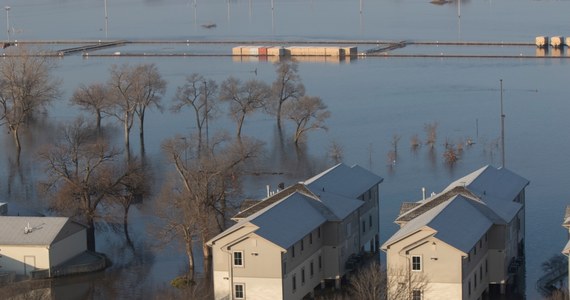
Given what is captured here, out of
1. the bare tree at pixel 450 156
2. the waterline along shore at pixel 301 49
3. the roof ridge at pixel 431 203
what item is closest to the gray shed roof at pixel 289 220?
the roof ridge at pixel 431 203

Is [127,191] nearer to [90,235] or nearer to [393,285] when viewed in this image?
[90,235]

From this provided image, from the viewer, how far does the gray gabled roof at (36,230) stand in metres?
17.6

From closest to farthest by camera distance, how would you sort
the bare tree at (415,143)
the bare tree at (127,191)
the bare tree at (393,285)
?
the bare tree at (393,285), the bare tree at (127,191), the bare tree at (415,143)

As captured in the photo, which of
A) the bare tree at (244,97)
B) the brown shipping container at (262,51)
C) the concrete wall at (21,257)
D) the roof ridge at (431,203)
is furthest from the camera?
the brown shipping container at (262,51)

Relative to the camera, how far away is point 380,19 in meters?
70.3

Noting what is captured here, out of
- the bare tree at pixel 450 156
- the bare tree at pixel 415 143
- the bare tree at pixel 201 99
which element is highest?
the bare tree at pixel 201 99

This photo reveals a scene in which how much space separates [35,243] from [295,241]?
13.9 ft

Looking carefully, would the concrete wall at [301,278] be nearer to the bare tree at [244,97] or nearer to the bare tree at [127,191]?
the bare tree at [127,191]

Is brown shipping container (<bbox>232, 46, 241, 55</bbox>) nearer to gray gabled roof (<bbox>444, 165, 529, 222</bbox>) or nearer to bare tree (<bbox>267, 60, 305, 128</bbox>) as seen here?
bare tree (<bbox>267, 60, 305, 128</bbox>)

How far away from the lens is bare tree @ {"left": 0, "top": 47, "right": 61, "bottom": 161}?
3272 cm

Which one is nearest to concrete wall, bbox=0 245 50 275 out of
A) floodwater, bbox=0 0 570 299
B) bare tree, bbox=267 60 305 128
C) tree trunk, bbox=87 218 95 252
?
floodwater, bbox=0 0 570 299

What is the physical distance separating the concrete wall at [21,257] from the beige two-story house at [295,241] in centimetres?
282

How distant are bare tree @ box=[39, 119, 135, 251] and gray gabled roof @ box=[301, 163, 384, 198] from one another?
369 centimetres

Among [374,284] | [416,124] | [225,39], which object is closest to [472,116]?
[416,124]
